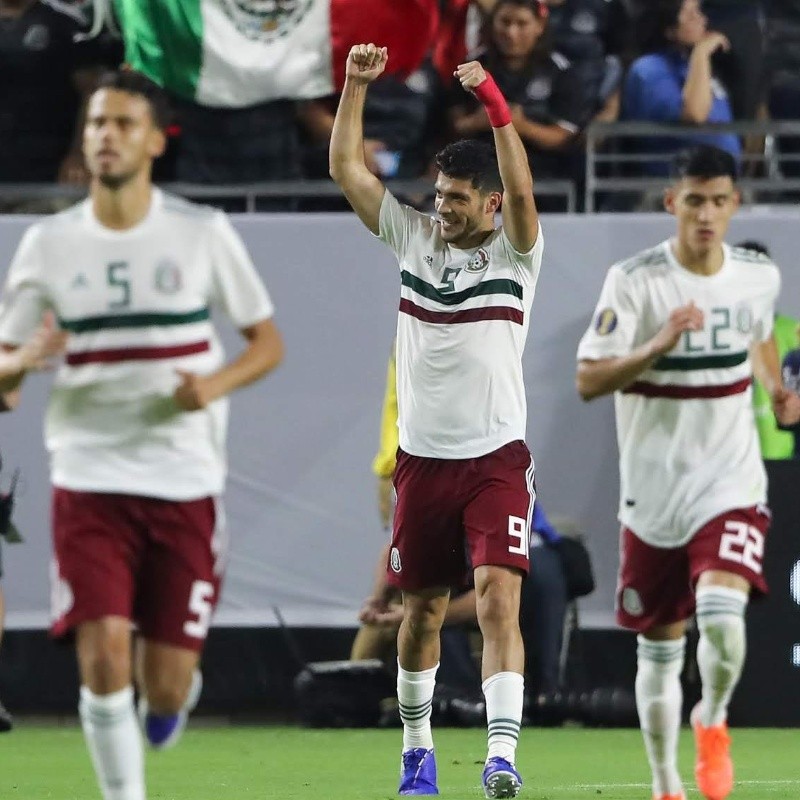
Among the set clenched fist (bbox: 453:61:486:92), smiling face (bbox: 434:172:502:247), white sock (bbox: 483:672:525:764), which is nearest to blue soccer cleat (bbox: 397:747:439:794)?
white sock (bbox: 483:672:525:764)

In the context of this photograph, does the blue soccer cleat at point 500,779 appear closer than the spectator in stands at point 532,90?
Yes

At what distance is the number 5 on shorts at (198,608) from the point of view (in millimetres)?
5535

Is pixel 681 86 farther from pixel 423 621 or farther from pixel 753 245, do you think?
pixel 423 621

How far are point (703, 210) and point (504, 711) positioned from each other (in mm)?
1964

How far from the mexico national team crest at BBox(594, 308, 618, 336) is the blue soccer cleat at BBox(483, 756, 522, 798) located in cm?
158

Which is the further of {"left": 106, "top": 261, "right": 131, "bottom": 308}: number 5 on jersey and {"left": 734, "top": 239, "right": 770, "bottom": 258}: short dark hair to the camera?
{"left": 734, "top": 239, "right": 770, "bottom": 258}: short dark hair

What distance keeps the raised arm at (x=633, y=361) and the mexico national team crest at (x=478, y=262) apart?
0.61 m

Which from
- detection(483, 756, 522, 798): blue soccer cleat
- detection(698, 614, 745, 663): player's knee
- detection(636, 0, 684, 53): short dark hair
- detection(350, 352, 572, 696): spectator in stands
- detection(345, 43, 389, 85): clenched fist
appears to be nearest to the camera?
detection(698, 614, 745, 663): player's knee

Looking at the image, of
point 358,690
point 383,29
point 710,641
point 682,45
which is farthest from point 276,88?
point 710,641

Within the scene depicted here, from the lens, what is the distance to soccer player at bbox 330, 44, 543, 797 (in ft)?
24.2

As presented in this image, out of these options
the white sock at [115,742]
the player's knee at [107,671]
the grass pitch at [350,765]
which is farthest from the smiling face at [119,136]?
the grass pitch at [350,765]

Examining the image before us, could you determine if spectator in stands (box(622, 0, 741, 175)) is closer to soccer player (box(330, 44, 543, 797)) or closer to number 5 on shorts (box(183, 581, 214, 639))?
soccer player (box(330, 44, 543, 797))

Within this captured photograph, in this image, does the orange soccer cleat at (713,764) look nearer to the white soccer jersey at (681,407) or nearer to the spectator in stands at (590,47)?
the white soccer jersey at (681,407)

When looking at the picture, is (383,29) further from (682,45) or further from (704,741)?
(704,741)
